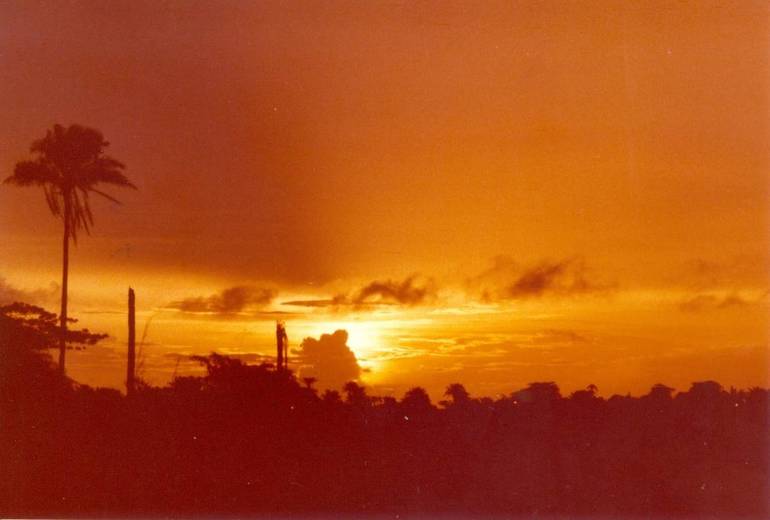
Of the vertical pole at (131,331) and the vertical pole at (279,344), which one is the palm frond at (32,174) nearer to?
the vertical pole at (131,331)

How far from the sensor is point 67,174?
24.1 feet

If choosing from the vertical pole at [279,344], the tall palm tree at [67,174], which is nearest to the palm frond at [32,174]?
the tall palm tree at [67,174]

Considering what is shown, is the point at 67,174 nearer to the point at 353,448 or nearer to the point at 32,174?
the point at 32,174

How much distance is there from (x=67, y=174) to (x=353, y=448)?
252cm

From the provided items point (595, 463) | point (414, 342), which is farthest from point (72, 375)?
point (595, 463)

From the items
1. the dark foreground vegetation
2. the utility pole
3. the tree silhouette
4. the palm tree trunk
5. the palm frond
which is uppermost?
the palm frond

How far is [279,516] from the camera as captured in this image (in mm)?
7371

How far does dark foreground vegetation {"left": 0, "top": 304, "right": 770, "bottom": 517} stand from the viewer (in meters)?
7.20

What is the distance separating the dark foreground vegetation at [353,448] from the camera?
23.6 feet

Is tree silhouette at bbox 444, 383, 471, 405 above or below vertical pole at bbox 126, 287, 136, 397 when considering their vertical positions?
below

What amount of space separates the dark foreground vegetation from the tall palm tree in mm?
596

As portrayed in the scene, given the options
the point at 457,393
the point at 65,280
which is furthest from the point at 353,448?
the point at 65,280

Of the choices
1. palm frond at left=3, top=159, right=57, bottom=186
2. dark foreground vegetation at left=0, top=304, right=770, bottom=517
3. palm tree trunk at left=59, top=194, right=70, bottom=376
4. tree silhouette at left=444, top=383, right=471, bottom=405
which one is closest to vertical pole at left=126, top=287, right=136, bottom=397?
dark foreground vegetation at left=0, top=304, right=770, bottom=517

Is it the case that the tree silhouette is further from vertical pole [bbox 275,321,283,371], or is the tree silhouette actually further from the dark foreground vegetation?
vertical pole [bbox 275,321,283,371]
